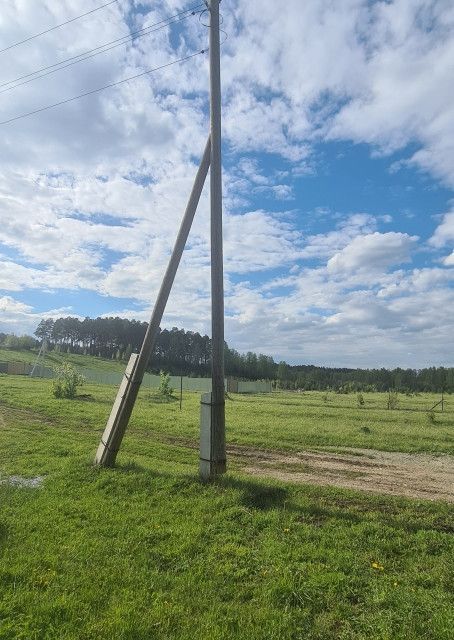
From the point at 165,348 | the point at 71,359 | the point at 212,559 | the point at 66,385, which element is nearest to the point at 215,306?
the point at 212,559

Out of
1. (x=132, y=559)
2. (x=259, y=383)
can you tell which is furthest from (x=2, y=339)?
(x=132, y=559)

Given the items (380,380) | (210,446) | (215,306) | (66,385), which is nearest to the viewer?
(210,446)

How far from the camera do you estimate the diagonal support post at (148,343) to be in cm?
1031

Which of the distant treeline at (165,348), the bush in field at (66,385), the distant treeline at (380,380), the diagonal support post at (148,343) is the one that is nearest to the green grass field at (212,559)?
the diagonal support post at (148,343)

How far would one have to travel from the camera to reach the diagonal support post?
33.8 ft

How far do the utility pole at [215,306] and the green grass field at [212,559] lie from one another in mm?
574

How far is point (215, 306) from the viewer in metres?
9.92

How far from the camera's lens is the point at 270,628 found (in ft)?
14.3

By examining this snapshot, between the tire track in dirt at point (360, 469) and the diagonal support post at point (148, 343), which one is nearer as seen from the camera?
the tire track in dirt at point (360, 469)

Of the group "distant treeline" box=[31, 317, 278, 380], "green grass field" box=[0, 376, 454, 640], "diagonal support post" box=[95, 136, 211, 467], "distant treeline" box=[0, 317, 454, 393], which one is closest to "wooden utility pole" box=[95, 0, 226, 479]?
"diagonal support post" box=[95, 136, 211, 467]

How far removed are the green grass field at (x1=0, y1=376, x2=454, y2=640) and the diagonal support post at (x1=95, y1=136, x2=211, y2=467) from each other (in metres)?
0.49

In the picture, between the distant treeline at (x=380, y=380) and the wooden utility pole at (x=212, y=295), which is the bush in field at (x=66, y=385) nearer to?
the wooden utility pole at (x=212, y=295)

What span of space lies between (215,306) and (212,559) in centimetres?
515

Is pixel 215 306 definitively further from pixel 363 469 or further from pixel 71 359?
pixel 71 359
